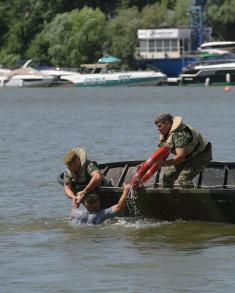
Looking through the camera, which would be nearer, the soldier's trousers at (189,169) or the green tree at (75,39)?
the soldier's trousers at (189,169)

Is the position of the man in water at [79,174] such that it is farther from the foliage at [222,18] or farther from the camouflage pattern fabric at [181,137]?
the foliage at [222,18]

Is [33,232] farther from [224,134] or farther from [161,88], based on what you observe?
[161,88]

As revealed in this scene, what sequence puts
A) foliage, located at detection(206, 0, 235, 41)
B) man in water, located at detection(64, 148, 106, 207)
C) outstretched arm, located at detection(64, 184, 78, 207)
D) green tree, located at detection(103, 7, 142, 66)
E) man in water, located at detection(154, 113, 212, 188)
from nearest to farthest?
man in water, located at detection(154, 113, 212, 188), man in water, located at detection(64, 148, 106, 207), outstretched arm, located at detection(64, 184, 78, 207), foliage, located at detection(206, 0, 235, 41), green tree, located at detection(103, 7, 142, 66)

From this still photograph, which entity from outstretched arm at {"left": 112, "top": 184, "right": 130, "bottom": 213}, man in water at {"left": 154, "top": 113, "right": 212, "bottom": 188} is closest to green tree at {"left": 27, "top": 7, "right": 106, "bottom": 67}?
man in water at {"left": 154, "top": 113, "right": 212, "bottom": 188}

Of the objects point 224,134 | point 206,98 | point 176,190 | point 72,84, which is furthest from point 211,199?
point 72,84

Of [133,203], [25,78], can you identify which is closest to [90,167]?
[133,203]

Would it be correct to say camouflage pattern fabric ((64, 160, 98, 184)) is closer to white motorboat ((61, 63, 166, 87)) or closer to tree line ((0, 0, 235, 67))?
white motorboat ((61, 63, 166, 87))

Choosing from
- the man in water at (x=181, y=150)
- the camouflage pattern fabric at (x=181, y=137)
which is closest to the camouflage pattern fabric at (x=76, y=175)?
the man in water at (x=181, y=150)

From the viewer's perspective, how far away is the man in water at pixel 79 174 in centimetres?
2037

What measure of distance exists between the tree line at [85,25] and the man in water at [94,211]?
92894 millimetres

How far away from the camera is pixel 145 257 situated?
18.5m

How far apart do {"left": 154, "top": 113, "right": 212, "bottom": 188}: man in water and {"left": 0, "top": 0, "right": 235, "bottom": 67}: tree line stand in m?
93.2

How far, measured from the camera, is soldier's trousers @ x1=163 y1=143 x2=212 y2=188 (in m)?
20.8

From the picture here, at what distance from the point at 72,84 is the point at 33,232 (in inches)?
3458
